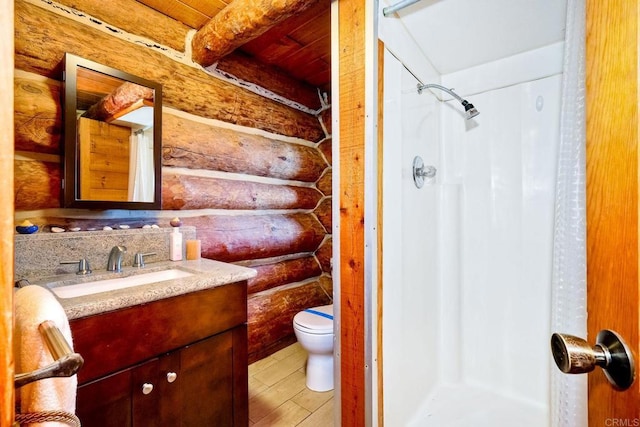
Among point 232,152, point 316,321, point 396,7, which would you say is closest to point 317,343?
point 316,321

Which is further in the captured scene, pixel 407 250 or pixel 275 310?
pixel 275 310

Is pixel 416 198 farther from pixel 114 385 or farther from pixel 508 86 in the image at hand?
pixel 114 385

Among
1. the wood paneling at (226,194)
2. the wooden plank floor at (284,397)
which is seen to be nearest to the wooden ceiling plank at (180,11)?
the wood paneling at (226,194)

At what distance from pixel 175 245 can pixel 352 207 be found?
43.2 inches

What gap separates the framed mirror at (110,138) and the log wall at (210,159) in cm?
8

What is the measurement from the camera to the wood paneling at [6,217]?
34 cm

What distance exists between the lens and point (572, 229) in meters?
0.96

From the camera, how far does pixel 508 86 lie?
1879 millimetres

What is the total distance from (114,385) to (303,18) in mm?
2133

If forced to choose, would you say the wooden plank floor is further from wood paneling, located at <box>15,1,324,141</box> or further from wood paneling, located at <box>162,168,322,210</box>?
wood paneling, located at <box>15,1,324,141</box>

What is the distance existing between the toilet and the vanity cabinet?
555 mm

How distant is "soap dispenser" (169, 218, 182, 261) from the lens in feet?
5.47

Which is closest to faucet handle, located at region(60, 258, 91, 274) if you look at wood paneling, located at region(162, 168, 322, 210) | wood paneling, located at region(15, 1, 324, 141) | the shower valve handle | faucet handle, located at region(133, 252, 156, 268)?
faucet handle, located at region(133, 252, 156, 268)

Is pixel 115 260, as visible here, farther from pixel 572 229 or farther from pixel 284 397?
pixel 572 229
